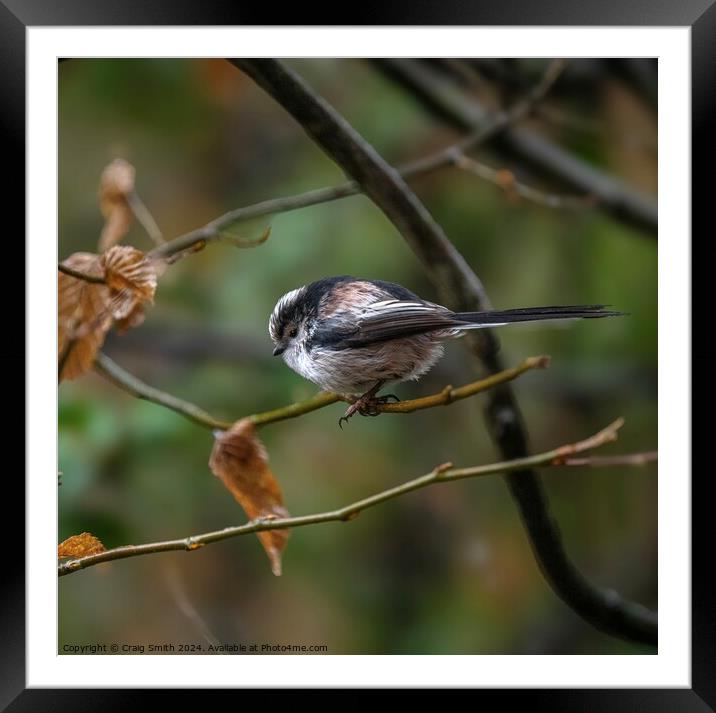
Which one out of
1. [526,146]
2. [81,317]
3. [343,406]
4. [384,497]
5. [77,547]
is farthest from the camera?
[526,146]

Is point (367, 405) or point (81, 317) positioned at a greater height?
point (81, 317)

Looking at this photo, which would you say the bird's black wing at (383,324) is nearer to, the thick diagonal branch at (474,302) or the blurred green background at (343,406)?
the thick diagonal branch at (474,302)

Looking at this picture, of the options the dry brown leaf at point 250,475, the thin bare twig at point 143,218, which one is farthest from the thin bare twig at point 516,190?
the dry brown leaf at point 250,475

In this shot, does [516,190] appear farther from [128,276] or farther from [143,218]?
[128,276]

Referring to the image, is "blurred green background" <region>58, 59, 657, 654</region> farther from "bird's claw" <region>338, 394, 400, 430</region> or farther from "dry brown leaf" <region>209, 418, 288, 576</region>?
"dry brown leaf" <region>209, 418, 288, 576</region>

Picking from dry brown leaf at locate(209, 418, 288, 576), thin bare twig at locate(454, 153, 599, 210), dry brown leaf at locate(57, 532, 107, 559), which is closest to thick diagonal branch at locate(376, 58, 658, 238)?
thin bare twig at locate(454, 153, 599, 210)

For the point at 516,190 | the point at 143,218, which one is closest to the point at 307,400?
the point at 143,218

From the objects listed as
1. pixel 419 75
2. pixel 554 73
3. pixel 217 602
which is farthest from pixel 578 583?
pixel 419 75
